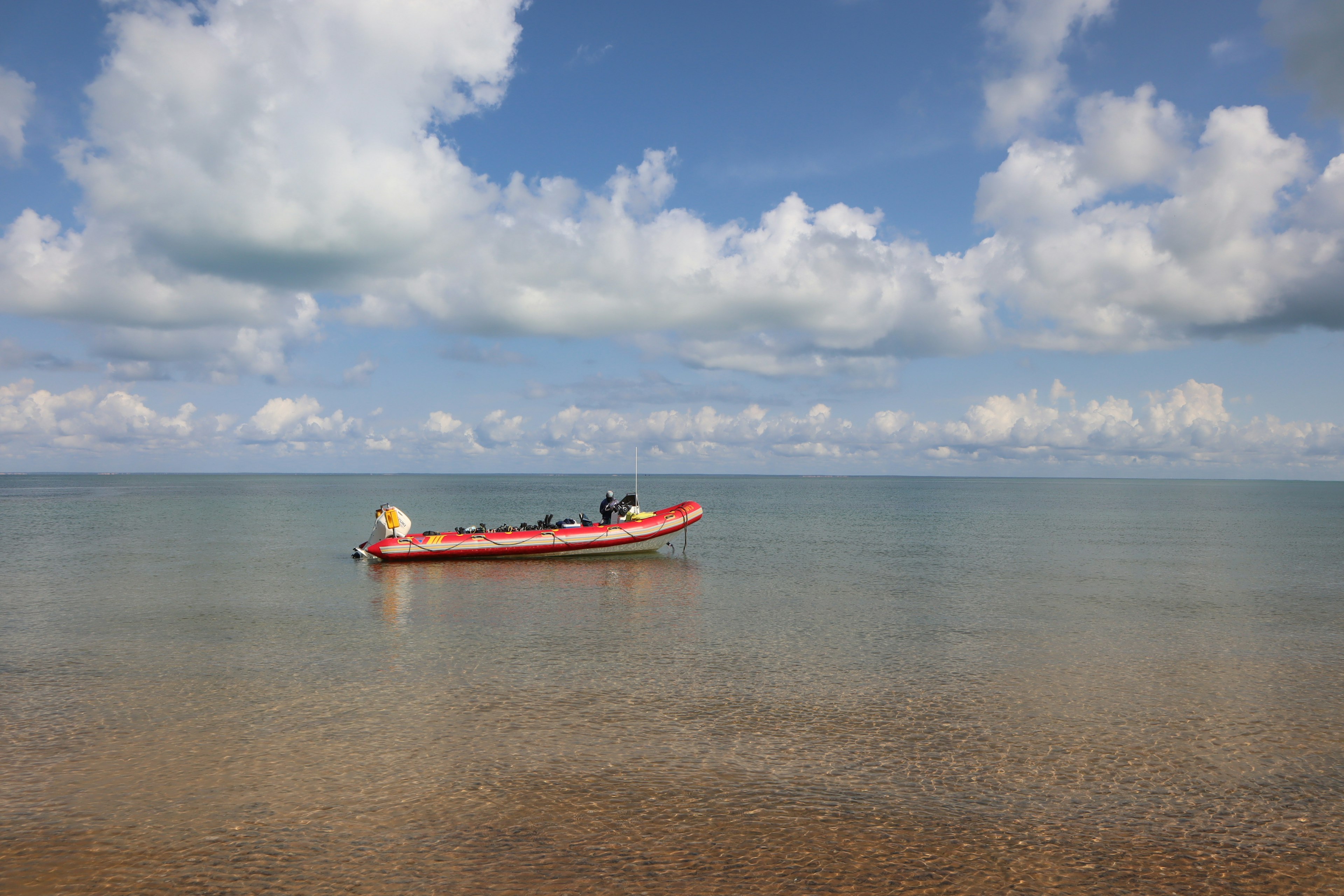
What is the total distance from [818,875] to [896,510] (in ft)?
267

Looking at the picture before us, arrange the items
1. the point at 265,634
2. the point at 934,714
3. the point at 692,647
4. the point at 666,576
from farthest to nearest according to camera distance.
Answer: the point at 666,576 → the point at 265,634 → the point at 692,647 → the point at 934,714

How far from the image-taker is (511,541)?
33.3 metres

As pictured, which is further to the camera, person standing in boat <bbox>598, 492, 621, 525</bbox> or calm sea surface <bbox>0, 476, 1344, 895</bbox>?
person standing in boat <bbox>598, 492, 621, 525</bbox>

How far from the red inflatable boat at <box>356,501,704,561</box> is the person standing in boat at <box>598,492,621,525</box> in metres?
0.41

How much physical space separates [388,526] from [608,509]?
937 centimetres

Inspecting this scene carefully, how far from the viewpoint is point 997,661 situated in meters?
16.0

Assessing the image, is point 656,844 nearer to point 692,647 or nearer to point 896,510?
point 692,647

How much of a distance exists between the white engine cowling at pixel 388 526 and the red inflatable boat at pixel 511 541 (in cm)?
3

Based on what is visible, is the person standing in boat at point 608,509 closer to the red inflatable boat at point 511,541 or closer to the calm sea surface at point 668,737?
the red inflatable boat at point 511,541

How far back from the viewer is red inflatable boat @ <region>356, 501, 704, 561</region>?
107 ft

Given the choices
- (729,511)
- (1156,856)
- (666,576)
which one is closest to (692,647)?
(1156,856)

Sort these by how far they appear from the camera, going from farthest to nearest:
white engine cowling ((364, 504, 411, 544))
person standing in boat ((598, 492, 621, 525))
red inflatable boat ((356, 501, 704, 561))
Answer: person standing in boat ((598, 492, 621, 525)), white engine cowling ((364, 504, 411, 544)), red inflatable boat ((356, 501, 704, 561))

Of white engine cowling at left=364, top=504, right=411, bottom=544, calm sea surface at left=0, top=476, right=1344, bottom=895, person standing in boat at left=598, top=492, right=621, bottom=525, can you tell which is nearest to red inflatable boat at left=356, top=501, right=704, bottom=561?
white engine cowling at left=364, top=504, right=411, bottom=544

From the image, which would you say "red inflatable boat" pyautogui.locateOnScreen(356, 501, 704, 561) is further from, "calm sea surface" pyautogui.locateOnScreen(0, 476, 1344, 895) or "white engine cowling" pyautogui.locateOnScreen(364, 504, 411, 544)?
"calm sea surface" pyautogui.locateOnScreen(0, 476, 1344, 895)
